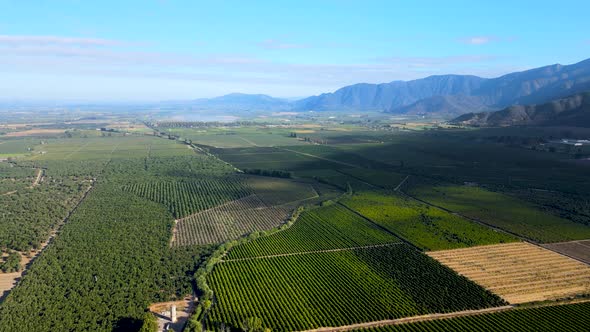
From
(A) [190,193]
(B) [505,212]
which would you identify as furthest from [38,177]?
(B) [505,212]

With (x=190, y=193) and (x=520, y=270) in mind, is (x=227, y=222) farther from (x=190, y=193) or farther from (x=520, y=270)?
(x=520, y=270)

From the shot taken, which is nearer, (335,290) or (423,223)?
(335,290)

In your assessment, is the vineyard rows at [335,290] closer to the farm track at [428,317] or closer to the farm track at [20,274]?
the farm track at [428,317]

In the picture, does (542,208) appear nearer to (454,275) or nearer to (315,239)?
(454,275)

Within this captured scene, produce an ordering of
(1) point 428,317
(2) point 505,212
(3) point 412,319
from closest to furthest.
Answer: (3) point 412,319, (1) point 428,317, (2) point 505,212

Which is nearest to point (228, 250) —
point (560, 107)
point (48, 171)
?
point (48, 171)

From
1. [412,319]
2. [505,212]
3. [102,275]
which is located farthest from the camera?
[505,212]

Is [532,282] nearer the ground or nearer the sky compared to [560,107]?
nearer the ground
